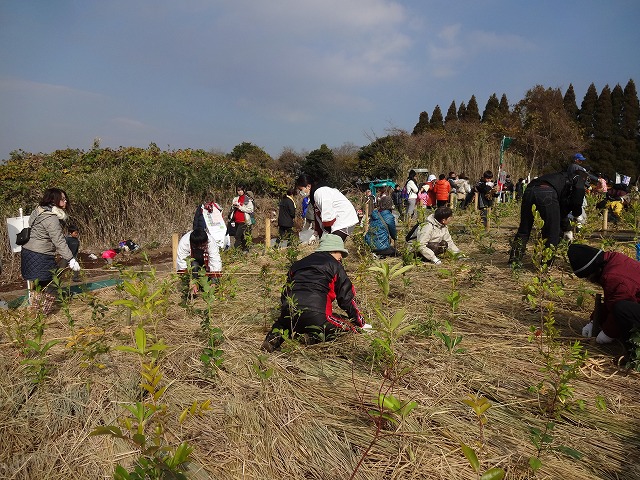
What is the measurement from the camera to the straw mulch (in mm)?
2002

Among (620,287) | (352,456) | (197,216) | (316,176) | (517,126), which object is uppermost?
(517,126)

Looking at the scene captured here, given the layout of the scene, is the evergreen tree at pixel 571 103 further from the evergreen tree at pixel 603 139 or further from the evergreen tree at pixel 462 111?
the evergreen tree at pixel 462 111

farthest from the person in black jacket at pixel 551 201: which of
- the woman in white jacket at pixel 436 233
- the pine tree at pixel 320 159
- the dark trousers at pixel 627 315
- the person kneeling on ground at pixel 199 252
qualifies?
the pine tree at pixel 320 159

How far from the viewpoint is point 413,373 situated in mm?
2654

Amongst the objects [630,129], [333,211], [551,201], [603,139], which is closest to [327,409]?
[333,211]

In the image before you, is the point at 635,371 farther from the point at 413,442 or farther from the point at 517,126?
the point at 517,126

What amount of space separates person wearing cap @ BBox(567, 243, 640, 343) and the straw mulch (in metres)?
0.19

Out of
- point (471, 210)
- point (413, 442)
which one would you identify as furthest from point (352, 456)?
point (471, 210)

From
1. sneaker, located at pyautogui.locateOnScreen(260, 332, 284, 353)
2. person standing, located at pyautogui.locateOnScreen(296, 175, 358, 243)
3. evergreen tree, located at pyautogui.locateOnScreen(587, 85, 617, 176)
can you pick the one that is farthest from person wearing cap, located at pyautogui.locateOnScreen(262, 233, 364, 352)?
evergreen tree, located at pyautogui.locateOnScreen(587, 85, 617, 176)

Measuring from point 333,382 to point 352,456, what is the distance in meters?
0.64

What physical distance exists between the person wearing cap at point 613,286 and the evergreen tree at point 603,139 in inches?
1117

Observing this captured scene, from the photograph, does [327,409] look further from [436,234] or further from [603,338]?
[436,234]

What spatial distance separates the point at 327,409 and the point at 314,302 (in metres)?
0.88

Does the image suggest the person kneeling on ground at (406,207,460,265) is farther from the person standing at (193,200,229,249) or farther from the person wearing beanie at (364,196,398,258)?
the person standing at (193,200,229,249)
